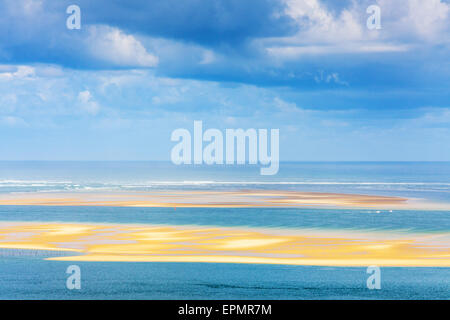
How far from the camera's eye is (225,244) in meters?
34.6

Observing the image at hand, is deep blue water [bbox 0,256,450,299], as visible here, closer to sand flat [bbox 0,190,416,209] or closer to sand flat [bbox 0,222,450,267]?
sand flat [bbox 0,222,450,267]

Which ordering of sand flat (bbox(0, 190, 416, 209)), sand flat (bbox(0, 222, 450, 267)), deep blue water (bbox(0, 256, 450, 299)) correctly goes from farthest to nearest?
sand flat (bbox(0, 190, 416, 209))
sand flat (bbox(0, 222, 450, 267))
deep blue water (bbox(0, 256, 450, 299))

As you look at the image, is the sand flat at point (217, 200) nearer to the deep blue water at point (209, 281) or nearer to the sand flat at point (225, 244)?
the sand flat at point (225, 244)

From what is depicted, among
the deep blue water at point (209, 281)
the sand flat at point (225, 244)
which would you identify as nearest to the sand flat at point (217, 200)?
the sand flat at point (225, 244)

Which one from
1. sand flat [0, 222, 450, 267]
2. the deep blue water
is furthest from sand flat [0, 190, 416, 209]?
the deep blue water

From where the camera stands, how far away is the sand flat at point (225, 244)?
3012cm

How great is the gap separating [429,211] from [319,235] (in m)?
18.4

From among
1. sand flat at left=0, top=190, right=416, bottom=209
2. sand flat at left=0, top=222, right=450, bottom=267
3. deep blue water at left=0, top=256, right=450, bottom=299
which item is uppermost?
sand flat at left=0, top=190, right=416, bottom=209

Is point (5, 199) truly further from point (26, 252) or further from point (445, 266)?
point (445, 266)

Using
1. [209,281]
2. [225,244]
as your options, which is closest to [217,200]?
[225,244]

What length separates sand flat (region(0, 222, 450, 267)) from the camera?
3012 cm

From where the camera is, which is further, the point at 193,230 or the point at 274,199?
the point at 274,199

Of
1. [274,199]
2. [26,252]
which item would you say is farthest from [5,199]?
[26,252]
